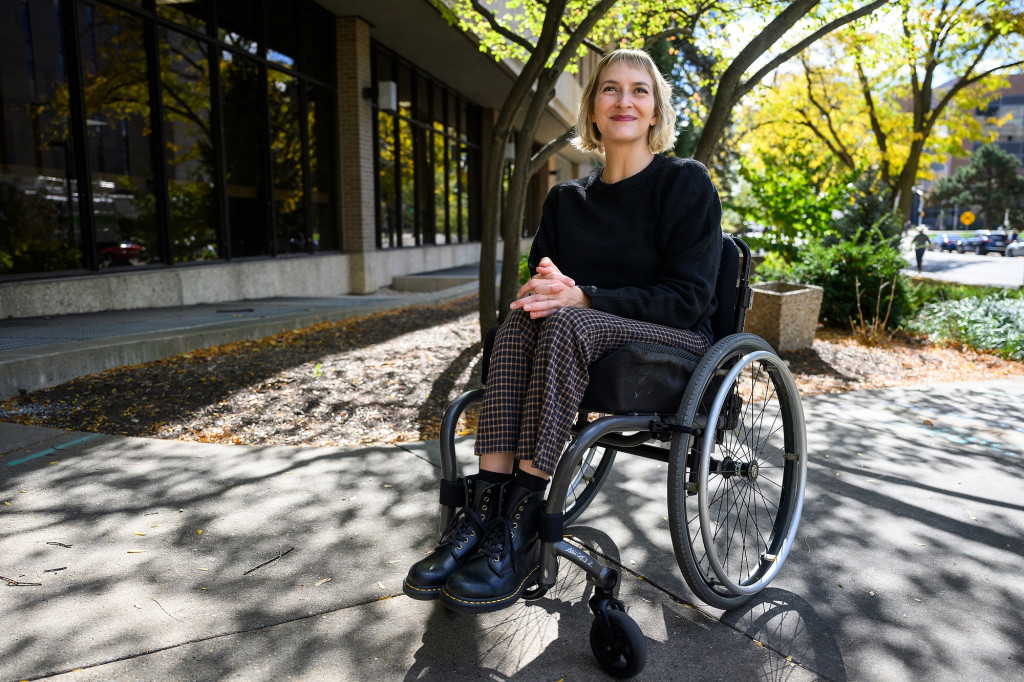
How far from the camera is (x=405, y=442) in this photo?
4262 mm

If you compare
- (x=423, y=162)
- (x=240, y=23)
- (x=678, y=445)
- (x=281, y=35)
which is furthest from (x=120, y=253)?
(x=423, y=162)

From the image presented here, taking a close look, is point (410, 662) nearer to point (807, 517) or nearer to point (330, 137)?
point (807, 517)

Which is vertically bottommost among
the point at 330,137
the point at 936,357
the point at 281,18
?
the point at 936,357

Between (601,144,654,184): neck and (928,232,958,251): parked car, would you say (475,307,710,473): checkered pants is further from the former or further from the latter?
(928,232,958,251): parked car

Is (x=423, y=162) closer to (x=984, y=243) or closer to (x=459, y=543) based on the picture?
(x=459, y=543)

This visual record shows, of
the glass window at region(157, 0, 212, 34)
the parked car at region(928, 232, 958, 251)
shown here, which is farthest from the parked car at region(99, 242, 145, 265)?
the parked car at region(928, 232, 958, 251)

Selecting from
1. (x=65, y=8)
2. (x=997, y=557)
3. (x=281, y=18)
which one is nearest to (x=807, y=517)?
(x=997, y=557)

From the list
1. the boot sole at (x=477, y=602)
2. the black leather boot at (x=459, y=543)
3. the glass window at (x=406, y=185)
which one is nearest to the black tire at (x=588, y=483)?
the black leather boot at (x=459, y=543)

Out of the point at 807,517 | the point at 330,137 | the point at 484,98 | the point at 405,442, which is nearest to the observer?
the point at 807,517

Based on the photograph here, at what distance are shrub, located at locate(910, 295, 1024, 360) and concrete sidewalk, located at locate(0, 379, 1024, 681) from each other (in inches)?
190

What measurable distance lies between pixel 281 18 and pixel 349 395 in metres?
7.74

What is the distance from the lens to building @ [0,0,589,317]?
23.1 feet

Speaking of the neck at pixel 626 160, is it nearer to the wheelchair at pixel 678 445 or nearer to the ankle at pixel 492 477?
the wheelchair at pixel 678 445

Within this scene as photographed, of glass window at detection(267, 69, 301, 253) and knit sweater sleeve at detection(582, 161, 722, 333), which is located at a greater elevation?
glass window at detection(267, 69, 301, 253)
